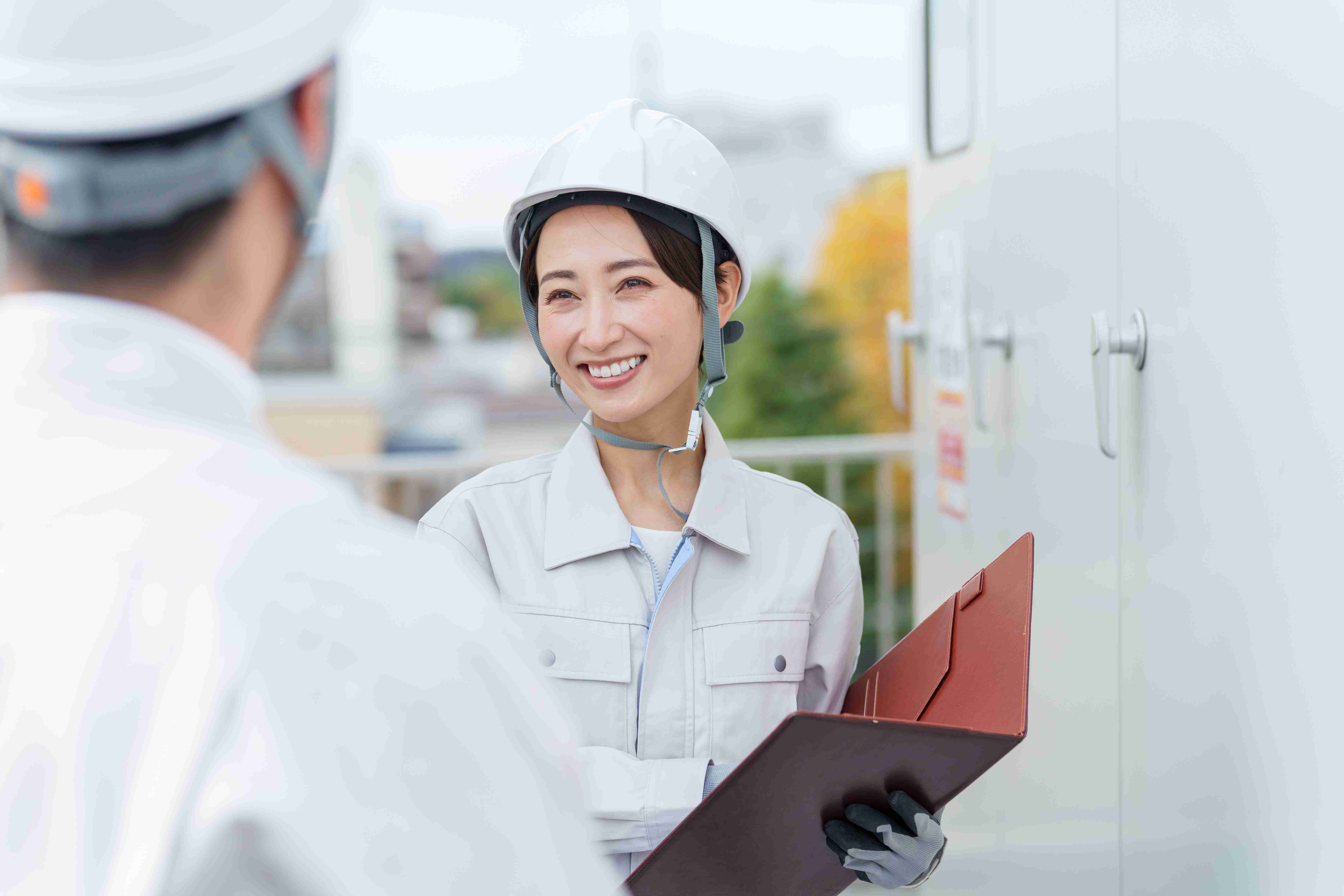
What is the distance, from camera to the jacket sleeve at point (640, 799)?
1319 millimetres

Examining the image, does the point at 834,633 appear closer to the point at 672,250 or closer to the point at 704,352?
the point at 704,352

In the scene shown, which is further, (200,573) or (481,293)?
(481,293)

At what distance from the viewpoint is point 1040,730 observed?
2004 millimetres

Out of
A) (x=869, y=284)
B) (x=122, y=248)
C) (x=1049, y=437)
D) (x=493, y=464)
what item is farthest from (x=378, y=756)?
(x=869, y=284)

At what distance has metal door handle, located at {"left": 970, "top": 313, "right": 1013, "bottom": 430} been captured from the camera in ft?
6.95

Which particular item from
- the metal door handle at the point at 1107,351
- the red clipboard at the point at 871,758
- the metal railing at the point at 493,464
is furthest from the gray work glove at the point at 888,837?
the metal railing at the point at 493,464

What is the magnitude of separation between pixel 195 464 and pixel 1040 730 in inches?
68.5

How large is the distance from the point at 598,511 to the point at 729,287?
0.33m

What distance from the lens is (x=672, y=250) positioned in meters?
1.40

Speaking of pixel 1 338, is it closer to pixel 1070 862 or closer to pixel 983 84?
pixel 1070 862

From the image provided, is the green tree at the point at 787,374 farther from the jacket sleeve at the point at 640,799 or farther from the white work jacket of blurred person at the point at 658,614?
the jacket sleeve at the point at 640,799

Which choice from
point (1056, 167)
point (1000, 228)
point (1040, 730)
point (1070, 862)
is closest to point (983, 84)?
point (1000, 228)

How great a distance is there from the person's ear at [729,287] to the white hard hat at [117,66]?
993 millimetres

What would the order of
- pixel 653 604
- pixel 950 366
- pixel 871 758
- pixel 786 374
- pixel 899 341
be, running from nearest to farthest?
pixel 871 758
pixel 653 604
pixel 950 366
pixel 899 341
pixel 786 374
